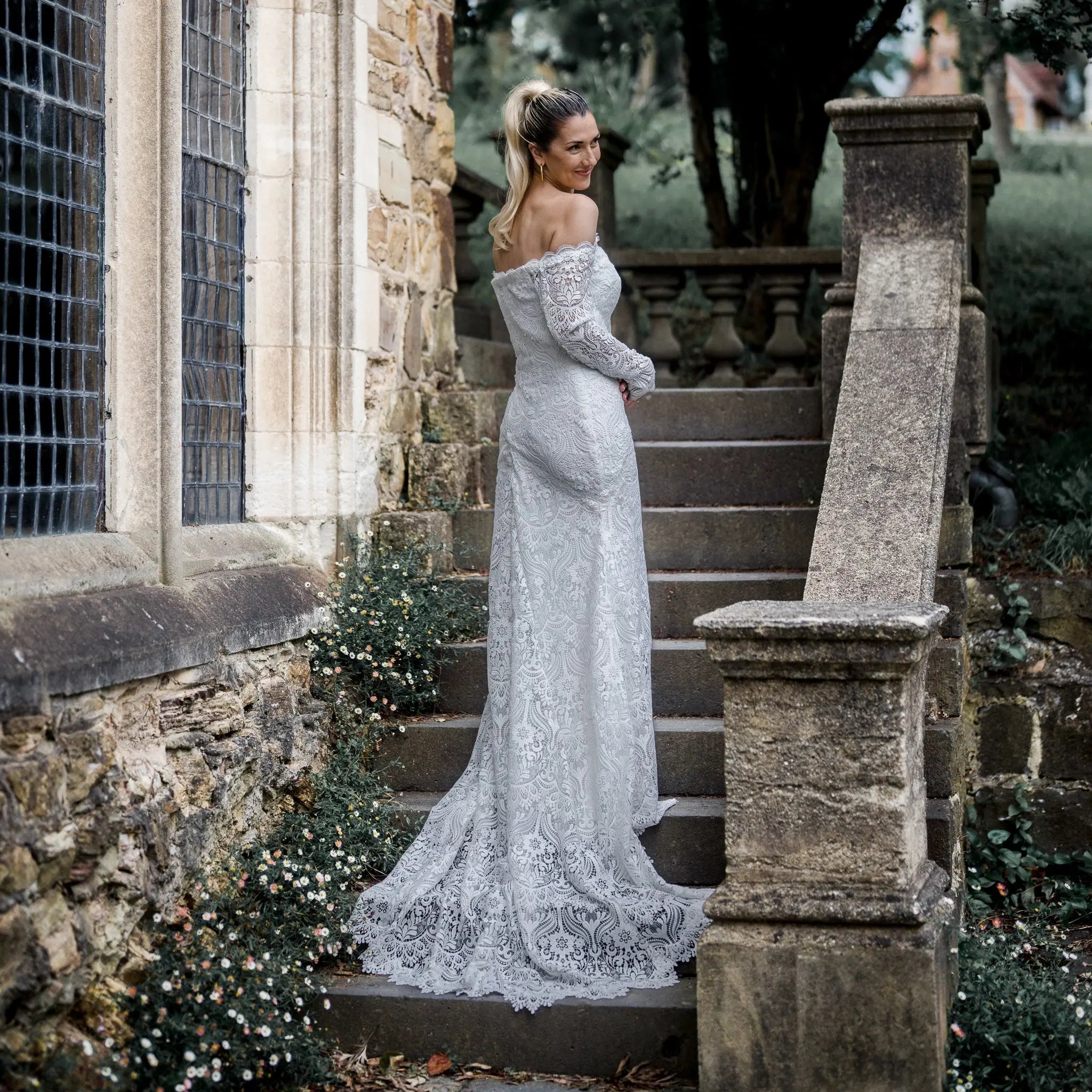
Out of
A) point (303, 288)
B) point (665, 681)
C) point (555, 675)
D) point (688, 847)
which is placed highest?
point (303, 288)

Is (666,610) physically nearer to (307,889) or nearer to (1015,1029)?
(307,889)

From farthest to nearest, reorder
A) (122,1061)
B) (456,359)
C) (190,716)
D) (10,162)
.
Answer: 1. (456,359)
2. (190,716)
3. (10,162)
4. (122,1061)

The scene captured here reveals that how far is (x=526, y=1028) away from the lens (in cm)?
439

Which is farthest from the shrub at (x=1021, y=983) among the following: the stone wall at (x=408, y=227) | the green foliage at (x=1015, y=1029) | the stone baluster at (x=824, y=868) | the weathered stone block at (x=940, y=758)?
the stone wall at (x=408, y=227)

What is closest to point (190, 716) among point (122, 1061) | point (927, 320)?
point (122, 1061)

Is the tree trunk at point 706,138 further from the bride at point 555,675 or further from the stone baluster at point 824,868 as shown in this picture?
the stone baluster at point 824,868

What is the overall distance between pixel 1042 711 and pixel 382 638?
261cm

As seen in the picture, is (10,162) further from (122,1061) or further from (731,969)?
(731,969)

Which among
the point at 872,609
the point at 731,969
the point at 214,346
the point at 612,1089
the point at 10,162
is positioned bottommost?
the point at 612,1089

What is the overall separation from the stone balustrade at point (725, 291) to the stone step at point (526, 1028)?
470cm

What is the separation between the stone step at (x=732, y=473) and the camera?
6477 mm

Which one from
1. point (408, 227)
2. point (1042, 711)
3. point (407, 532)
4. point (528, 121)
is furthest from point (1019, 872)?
point (408, 227)

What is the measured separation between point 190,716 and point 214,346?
1459 mm

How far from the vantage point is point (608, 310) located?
16.6 ft
